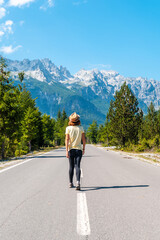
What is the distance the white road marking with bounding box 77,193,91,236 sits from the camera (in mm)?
3740

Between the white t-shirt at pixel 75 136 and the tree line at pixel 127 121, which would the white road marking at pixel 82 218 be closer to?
the white t-shirt at pixel 75 136

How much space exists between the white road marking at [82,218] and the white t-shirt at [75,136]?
5.41 ft

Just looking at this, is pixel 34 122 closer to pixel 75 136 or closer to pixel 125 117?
pixel 125 117

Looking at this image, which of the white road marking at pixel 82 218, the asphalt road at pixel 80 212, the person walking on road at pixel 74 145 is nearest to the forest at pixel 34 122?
the person walking on road at pixel 74 145

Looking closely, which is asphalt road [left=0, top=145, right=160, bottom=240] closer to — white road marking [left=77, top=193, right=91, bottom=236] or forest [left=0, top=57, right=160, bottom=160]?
white road marking [left=77, top=193, right=91, bottom=236]

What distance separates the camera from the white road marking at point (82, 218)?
3740mm

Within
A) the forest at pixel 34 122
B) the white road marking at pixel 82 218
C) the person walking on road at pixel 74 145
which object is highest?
the forest at pixel 34 122

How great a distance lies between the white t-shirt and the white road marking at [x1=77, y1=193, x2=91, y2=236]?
1.65 m

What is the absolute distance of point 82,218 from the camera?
436cm

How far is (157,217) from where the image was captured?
4.45 metres

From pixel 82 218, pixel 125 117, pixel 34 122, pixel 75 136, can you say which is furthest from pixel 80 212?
pixel 34 122

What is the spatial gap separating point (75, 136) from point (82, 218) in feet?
10.3

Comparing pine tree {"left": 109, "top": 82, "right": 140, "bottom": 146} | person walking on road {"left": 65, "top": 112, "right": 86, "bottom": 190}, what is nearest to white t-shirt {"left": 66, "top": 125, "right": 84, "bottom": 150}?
person walking on road {"left": 65, "top": 112, "right": 86, "bottom": 190}

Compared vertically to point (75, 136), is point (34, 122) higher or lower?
higher
